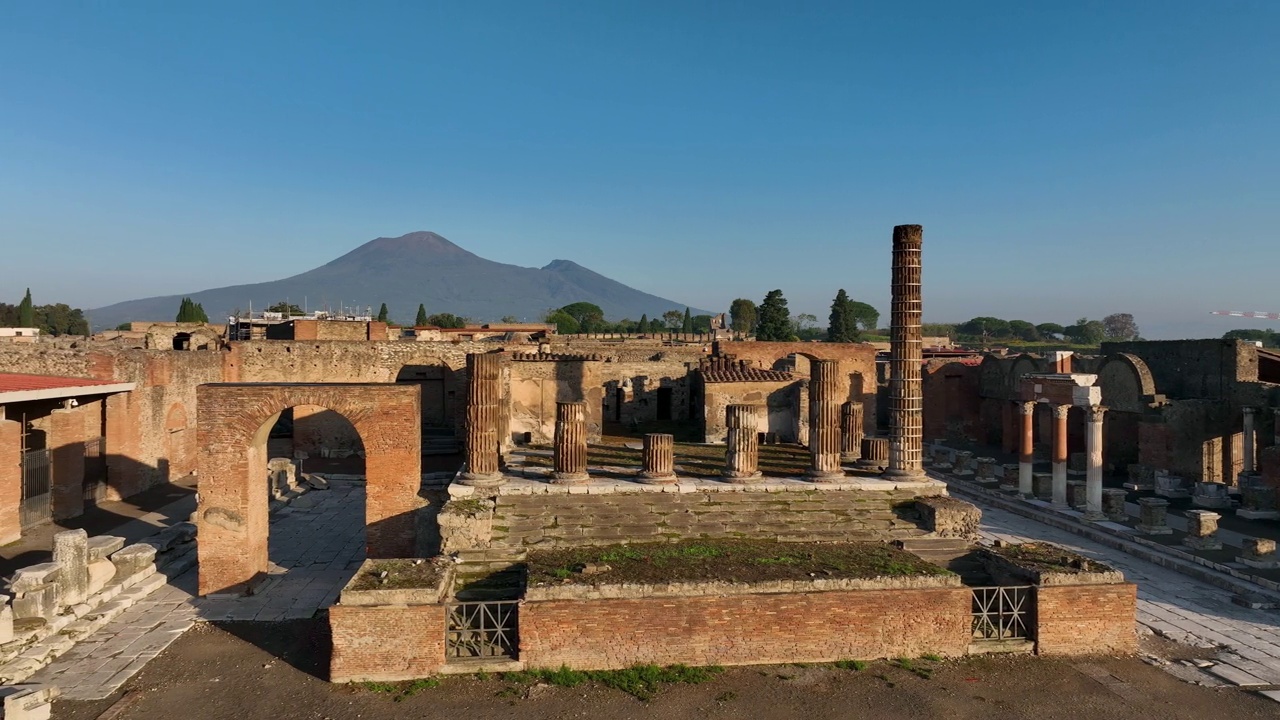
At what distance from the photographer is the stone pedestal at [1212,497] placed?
787 inches

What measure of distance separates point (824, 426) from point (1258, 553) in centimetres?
890

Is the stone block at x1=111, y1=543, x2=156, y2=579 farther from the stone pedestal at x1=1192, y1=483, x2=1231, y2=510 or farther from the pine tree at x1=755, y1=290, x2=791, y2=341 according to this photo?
the pine tree at x1=755, y1=290, x2=791, y2=341

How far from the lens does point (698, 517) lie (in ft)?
44.1

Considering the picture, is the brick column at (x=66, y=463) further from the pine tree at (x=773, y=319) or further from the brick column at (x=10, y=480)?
the pine tree at (x=773, y=319)

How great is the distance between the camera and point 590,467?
16.0 m

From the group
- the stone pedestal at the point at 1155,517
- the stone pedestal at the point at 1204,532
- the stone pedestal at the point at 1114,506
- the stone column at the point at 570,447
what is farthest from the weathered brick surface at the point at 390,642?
the stone pedestal at the point at 1114,506

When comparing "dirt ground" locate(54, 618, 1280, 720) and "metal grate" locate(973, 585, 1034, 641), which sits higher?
"metal grate" locate(973, 585, 1034, 641)

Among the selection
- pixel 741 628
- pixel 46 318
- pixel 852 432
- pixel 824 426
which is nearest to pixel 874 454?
pixel 852 432

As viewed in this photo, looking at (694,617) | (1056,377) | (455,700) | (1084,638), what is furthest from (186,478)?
(1056,377)

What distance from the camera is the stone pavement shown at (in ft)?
32.9

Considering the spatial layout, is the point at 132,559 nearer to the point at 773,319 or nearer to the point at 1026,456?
the point at 1026,456

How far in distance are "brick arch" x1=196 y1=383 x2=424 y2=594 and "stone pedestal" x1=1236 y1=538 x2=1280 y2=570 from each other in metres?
16.4

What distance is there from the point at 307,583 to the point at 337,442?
51.8 ft

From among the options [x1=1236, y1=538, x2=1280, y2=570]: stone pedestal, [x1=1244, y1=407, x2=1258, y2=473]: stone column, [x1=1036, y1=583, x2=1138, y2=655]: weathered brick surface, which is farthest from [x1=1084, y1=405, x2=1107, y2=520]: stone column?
[x1=1036, y1=583, x2=1138, y2=655]: weathered brick surface
